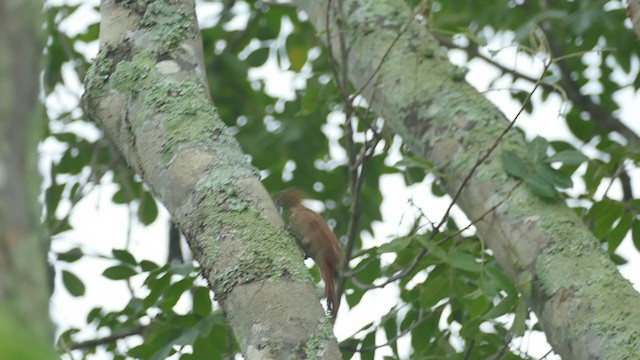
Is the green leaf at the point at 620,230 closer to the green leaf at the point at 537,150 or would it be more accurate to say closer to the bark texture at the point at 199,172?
the green leaf at the point at 537,150

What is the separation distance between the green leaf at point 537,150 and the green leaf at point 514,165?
0.08 ft

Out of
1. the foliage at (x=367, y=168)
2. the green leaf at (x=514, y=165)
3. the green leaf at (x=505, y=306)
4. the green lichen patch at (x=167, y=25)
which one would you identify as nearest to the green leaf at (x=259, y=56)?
the foliage at (x=367, y=168)

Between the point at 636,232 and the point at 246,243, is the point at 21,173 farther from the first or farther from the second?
the point at 636,232

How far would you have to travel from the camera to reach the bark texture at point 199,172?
5.21 ft

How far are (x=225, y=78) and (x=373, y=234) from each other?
0.96 metres

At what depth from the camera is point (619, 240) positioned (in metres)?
2.85

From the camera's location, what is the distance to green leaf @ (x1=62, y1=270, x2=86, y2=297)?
3.40 meters

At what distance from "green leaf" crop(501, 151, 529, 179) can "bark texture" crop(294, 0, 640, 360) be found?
0.09 ft

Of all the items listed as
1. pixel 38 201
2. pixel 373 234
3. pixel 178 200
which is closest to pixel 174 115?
pixel 178 200

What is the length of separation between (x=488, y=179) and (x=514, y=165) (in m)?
0.08

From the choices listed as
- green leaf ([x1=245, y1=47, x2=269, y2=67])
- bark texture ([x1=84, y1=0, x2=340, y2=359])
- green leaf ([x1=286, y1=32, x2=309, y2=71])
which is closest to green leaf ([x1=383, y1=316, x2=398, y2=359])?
bark texture ([x1=84, y1=0, x2=340, y2=359])

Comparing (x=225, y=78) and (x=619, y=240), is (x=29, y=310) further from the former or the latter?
(x=225, y=78)

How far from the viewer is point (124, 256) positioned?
115 inches

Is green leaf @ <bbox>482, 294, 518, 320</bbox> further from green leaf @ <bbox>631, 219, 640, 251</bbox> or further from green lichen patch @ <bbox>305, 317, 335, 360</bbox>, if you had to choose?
green lichen patch @ <bbox>305, 317, 335, 360</bbox>
